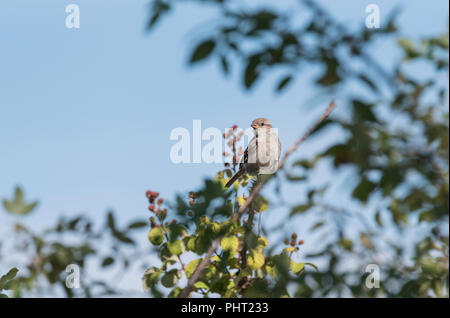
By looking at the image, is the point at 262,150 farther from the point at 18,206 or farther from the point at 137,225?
the point at 18,206

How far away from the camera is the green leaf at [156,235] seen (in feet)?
7.71

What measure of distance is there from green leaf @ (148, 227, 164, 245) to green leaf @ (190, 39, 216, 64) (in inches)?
44.1

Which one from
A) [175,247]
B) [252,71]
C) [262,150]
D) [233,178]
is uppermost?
[262,150]

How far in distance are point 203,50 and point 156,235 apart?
1.15 metres

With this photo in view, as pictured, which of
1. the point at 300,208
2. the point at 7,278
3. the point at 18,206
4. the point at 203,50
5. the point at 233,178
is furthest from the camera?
the point at 233,178

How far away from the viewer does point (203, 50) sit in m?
1.49

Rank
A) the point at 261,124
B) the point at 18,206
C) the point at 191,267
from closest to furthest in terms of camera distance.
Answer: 1. the point at 18,206
2. the point at 191,267
3. the point at 261,124

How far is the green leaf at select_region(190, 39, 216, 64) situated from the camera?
1472mm

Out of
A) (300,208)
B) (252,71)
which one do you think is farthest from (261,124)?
(252,71)

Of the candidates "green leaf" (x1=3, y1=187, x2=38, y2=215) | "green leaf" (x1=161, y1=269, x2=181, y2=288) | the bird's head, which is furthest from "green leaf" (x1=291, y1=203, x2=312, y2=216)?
the bird's head

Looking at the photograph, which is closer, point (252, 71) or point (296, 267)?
point (252, 71)

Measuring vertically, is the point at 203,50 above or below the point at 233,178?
above

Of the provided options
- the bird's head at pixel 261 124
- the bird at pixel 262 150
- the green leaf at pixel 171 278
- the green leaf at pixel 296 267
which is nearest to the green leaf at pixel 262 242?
the green leaf at pixel 296 267

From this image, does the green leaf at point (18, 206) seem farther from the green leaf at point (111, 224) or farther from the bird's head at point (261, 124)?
the bird's head at point (261, 124)
